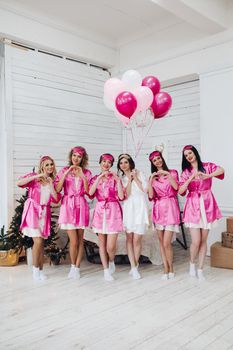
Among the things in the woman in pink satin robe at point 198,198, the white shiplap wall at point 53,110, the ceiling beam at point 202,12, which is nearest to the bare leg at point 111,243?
the woman in pink satin robe at point 198,198

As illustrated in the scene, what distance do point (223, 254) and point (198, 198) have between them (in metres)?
0.86

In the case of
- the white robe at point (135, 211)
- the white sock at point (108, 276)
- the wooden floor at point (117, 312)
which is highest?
the white robe at point (135, 211)

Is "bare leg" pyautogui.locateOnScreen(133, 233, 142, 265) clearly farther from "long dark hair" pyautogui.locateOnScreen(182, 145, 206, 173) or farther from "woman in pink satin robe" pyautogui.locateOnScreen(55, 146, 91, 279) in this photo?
"long dark hair" pyautogui.locateOnScreen(182, 145, 206, 173)

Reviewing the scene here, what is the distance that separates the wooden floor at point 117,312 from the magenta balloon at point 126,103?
1.80 metres

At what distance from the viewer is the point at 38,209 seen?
3.71m

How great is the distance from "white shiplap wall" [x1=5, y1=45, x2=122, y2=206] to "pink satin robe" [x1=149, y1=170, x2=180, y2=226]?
6.47ft

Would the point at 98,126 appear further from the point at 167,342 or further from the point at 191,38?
the point at 167,342

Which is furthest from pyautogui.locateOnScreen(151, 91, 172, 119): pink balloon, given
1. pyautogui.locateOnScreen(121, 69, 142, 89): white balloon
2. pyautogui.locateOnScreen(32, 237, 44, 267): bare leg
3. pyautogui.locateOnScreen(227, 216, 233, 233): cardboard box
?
pyautogui.locateOnScreen(32, 237, 44, 267): bare leg

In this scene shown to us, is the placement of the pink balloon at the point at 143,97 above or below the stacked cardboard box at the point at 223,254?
above

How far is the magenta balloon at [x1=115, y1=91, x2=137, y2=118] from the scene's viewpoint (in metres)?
3.57

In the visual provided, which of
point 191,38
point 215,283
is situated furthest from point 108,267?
point 191,38

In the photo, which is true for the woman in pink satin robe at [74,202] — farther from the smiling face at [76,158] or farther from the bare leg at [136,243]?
the bare leg at [136,243]

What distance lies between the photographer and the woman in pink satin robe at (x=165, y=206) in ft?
12.0

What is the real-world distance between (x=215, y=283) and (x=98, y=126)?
3.23m
